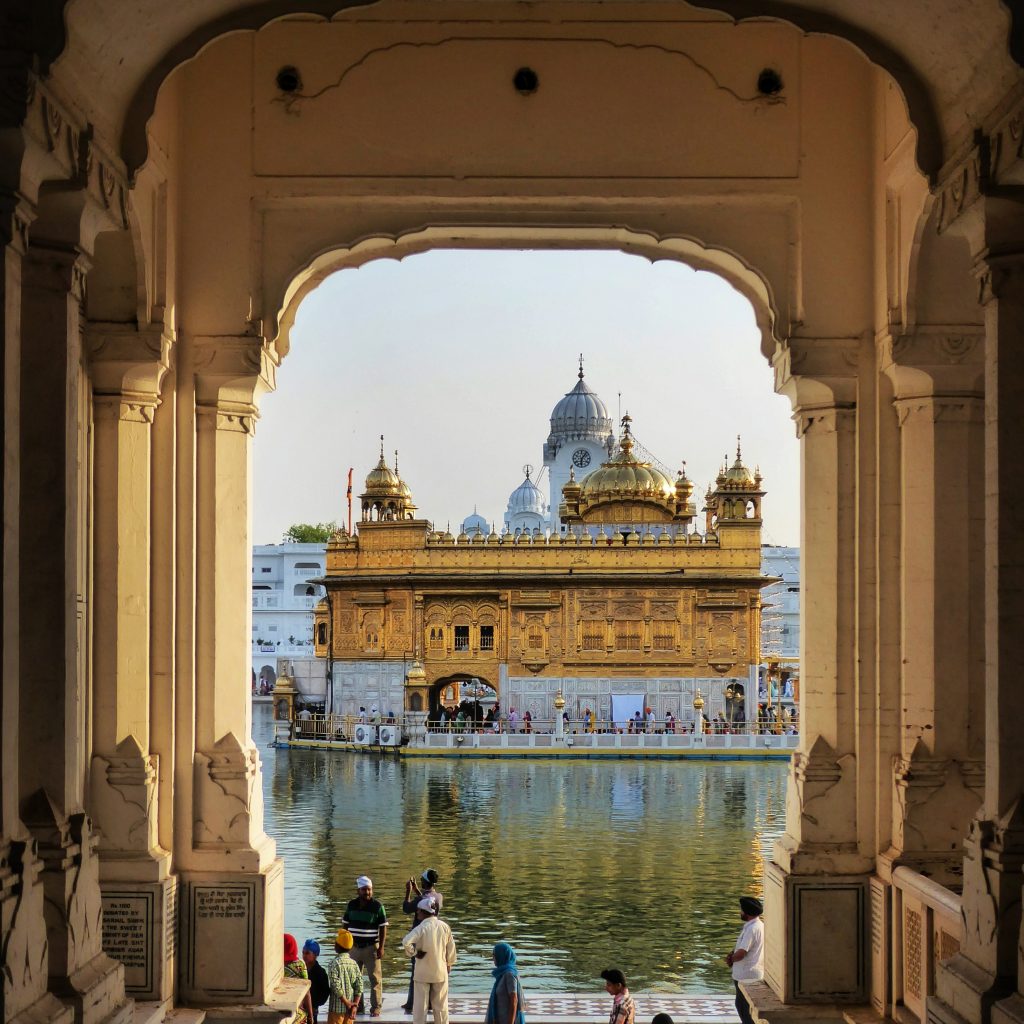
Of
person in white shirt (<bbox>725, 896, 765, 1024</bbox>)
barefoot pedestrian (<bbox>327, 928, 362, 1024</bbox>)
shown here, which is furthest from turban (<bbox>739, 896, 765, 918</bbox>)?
barefoot pedestrian (<bbox>327, 928, 362, 1024</bbox>)

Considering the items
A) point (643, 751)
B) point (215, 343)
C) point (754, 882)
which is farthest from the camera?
point (643, 751)

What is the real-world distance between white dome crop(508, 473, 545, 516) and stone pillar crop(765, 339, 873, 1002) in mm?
53288

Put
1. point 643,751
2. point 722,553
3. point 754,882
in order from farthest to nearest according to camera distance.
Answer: point 722,553
point 643,751
point 754,882

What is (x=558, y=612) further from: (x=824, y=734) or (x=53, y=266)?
(x=53, y=266)

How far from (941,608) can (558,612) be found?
28594 millimetres

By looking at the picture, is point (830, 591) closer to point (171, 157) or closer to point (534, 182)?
point (534, 182)

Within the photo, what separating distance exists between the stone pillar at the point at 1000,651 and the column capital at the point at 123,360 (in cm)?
278

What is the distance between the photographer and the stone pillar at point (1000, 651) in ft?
13.1

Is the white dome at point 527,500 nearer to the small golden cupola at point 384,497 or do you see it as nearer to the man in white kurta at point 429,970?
the small golden cupola at point 384,497

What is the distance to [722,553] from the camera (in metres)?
34.3

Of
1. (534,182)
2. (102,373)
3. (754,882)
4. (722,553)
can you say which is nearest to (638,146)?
(534,182)

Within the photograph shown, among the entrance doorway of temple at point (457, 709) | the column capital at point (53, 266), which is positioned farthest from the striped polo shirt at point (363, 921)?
the entrance doorway of temple at point (457, 709)

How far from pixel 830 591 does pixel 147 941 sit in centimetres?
277

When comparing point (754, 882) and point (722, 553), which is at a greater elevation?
point (722, 553)
